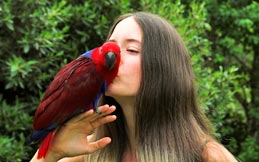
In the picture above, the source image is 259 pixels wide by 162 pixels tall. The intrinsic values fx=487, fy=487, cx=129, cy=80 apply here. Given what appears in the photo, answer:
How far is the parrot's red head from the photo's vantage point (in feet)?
5.84

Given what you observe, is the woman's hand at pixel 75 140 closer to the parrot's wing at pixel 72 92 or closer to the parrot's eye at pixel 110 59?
the parrot's wing at pixel 72 92

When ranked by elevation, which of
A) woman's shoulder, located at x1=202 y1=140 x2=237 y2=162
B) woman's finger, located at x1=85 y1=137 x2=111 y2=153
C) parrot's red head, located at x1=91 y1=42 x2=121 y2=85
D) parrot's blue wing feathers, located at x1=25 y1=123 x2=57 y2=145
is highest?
parrot's red head, located at x1=91 y1=42 x2=121 y2=85

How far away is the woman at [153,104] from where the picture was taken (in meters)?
1.95

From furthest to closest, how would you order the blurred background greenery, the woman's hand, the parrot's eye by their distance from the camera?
the blurred background greenery
the woman's hand
the parrot's eye

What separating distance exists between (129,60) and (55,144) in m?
0.45

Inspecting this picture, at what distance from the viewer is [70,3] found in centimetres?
331

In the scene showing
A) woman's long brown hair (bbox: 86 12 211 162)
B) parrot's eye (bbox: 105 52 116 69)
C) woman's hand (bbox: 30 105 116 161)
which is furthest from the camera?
woman's long brown hair (bbox: 86 12 211 162)

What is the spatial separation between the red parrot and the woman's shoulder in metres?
0.51

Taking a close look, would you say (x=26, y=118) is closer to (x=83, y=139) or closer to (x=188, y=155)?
(x=83, y=139)

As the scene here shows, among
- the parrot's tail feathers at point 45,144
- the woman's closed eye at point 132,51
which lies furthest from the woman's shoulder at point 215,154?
the parrot's tail feathers at point 45,144

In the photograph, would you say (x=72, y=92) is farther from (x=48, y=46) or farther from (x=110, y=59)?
(x=48, y=46)

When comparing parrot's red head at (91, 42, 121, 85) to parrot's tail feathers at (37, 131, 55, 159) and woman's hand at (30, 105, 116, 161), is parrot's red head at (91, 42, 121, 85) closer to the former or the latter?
woman's hand at (30, 105, 116, 161)

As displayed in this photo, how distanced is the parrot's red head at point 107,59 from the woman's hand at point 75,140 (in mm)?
169

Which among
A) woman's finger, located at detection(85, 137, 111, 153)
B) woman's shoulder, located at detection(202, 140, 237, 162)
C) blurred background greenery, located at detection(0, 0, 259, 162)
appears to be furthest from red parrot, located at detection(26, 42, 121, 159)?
blurred background greenery, located at detection(0, 0, 259, 162)
